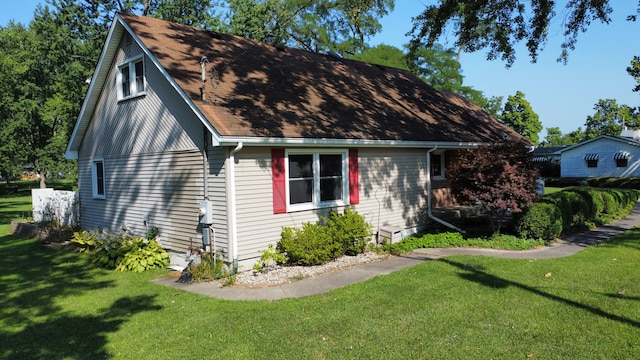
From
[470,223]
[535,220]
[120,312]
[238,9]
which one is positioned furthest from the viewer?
[238,9]

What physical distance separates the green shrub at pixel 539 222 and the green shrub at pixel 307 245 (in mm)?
5084

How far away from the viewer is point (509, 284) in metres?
7.32

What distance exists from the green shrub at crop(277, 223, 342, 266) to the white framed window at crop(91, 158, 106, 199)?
721 centimetres

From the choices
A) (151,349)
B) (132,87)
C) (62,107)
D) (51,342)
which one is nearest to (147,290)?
(51,342)

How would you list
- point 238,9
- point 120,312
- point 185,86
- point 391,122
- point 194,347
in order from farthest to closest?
1. point 238,9
2. point 391,122
3. point 185,86
4. point 120,312
5. point 194,347

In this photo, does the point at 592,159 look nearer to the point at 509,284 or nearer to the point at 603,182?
the point at 603,182

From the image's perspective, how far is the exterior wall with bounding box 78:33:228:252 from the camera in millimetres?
9461

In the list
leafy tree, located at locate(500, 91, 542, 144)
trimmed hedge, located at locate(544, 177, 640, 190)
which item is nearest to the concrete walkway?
trimmed hedge, located at locate(544, 177, 640, 190)

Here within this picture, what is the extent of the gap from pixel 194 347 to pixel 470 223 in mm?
10678

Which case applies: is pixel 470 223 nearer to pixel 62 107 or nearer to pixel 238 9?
pixel 238 9

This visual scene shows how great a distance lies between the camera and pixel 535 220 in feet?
36.0

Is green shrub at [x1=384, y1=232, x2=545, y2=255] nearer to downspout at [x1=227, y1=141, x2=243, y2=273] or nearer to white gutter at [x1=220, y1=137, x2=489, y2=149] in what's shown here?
white gutter at [x1=220, y1=137, x2=489, y2=149]

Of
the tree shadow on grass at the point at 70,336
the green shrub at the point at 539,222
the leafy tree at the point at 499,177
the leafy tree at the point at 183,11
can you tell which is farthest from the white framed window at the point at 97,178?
the leafy tree at the point at 183,11

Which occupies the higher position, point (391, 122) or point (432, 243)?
point (391, 122)
